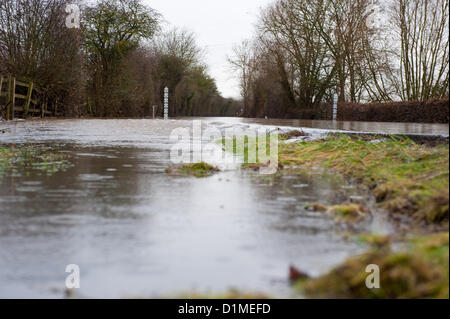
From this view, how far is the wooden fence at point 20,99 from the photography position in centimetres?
1633

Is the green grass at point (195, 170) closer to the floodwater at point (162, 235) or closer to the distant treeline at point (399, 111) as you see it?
the floodwater at point (162, 235)

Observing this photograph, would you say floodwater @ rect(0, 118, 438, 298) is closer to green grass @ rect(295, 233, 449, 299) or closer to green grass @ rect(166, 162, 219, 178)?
green grass @ rect(295, 233, 449, 299)

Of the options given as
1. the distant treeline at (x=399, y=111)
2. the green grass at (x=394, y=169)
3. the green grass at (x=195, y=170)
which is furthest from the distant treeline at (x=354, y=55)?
the green grass at (x=195, y=170)

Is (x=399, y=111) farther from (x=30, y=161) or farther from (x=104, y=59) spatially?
(x=104, y=59)

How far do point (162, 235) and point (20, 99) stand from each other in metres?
17.8

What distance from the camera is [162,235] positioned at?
7.71 feet

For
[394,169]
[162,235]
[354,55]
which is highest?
[354,55]

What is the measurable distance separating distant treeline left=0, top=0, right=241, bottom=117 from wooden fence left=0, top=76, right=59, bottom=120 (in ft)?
1.48

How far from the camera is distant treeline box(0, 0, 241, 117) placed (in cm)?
1958

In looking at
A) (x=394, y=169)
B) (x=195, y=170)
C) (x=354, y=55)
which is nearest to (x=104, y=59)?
(x=354, y=55)

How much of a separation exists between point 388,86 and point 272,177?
2391cm

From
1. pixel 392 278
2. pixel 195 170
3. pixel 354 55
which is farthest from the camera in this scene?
pixel 354 55

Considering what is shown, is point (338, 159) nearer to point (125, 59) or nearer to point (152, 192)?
point (152, 192)

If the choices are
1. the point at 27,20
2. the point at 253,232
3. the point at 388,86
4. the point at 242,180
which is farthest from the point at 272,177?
the point at 388,86
